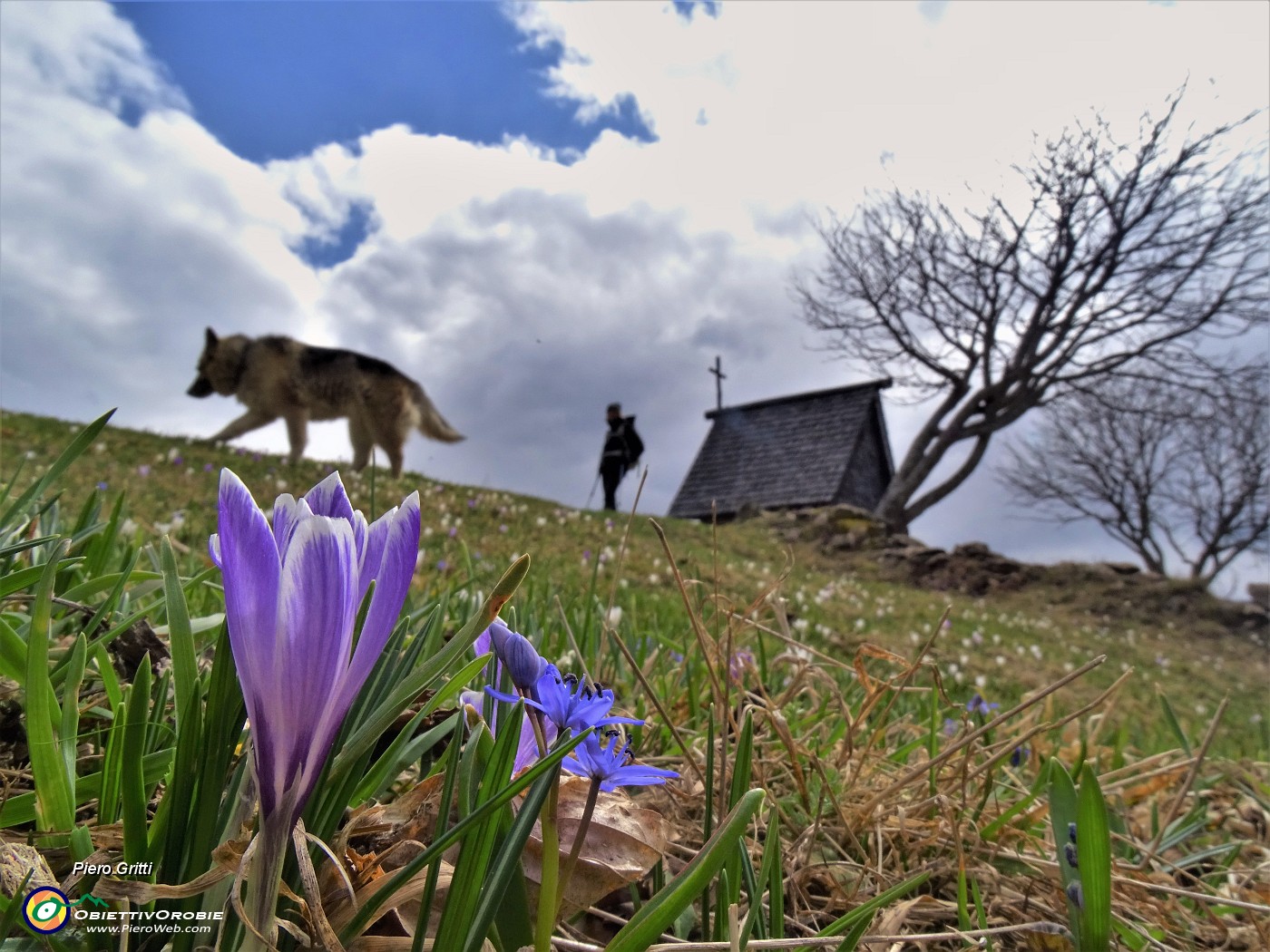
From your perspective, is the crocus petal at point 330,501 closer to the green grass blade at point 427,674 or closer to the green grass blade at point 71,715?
the green grass blade at point 427,674

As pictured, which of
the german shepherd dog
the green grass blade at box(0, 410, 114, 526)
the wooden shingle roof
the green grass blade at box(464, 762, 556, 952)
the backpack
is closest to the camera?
the green grass blade at box(464, 762, 556, 952)

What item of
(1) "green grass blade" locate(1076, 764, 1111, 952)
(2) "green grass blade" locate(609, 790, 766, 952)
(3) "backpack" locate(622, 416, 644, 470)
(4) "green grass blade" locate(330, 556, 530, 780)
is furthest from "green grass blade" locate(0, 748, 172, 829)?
(3) "backpack" locate(622, 416, 644, 470)

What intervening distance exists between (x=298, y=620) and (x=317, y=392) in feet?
46.1

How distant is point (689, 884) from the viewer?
2.12 ft

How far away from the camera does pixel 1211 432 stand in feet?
88.9

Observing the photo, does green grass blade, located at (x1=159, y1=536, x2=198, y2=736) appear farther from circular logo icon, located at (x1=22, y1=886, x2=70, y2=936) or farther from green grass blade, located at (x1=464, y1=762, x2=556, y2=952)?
green grass blade, located at (x1=464, y1=762, x2=556, y2=952)

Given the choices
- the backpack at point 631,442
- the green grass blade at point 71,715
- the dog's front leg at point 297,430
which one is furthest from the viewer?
the backpack at point 631,442

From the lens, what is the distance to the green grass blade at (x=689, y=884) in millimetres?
636

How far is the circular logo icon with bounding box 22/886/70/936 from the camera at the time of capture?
0.68 meters

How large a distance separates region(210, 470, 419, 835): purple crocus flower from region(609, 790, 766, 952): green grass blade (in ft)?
0.96

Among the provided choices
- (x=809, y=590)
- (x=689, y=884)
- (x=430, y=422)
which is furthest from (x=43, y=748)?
(x=430, y=422)

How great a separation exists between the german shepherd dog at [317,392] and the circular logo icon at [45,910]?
12639 mm

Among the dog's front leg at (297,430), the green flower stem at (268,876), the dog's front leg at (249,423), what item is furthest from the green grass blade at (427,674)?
the dog's front leg at (249,423)

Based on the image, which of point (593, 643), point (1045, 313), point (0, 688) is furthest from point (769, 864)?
point (1045, 313)
